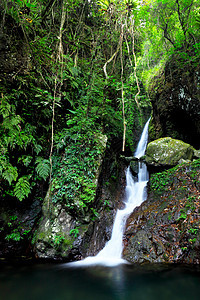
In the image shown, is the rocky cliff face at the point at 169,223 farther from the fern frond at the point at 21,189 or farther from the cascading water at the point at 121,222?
the fern frond at the point at 21,189

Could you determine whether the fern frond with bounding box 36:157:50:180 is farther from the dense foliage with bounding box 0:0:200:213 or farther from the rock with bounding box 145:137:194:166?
the rock with bounding box 145:137:194:166

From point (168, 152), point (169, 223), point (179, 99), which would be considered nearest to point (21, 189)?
point (169, 223)

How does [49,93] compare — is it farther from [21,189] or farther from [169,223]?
[169,223]

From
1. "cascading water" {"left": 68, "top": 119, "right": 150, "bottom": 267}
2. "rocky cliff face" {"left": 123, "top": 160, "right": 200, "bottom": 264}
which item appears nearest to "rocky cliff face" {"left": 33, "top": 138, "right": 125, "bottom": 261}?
"cascading water" {"left": 68, "top": 119, "right": 150, "bottom": 267}

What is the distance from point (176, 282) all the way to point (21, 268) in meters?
3.27

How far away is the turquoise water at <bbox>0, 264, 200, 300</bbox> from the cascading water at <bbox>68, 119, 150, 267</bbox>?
0.43 m

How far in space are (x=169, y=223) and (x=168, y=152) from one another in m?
3.09

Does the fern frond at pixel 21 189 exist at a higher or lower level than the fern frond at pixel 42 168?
lower

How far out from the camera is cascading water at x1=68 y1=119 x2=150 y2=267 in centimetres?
426

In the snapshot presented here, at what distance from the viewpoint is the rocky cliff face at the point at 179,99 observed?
23.7 ft

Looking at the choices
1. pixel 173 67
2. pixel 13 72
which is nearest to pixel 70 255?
pixel 13 72

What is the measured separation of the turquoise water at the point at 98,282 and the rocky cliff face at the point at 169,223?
430mm

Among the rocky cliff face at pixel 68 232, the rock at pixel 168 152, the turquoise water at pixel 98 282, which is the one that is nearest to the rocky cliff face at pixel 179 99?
the rock at pixel 168 152

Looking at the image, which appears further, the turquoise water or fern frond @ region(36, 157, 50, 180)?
fern frond @ region(36, 157, 50, 180)
